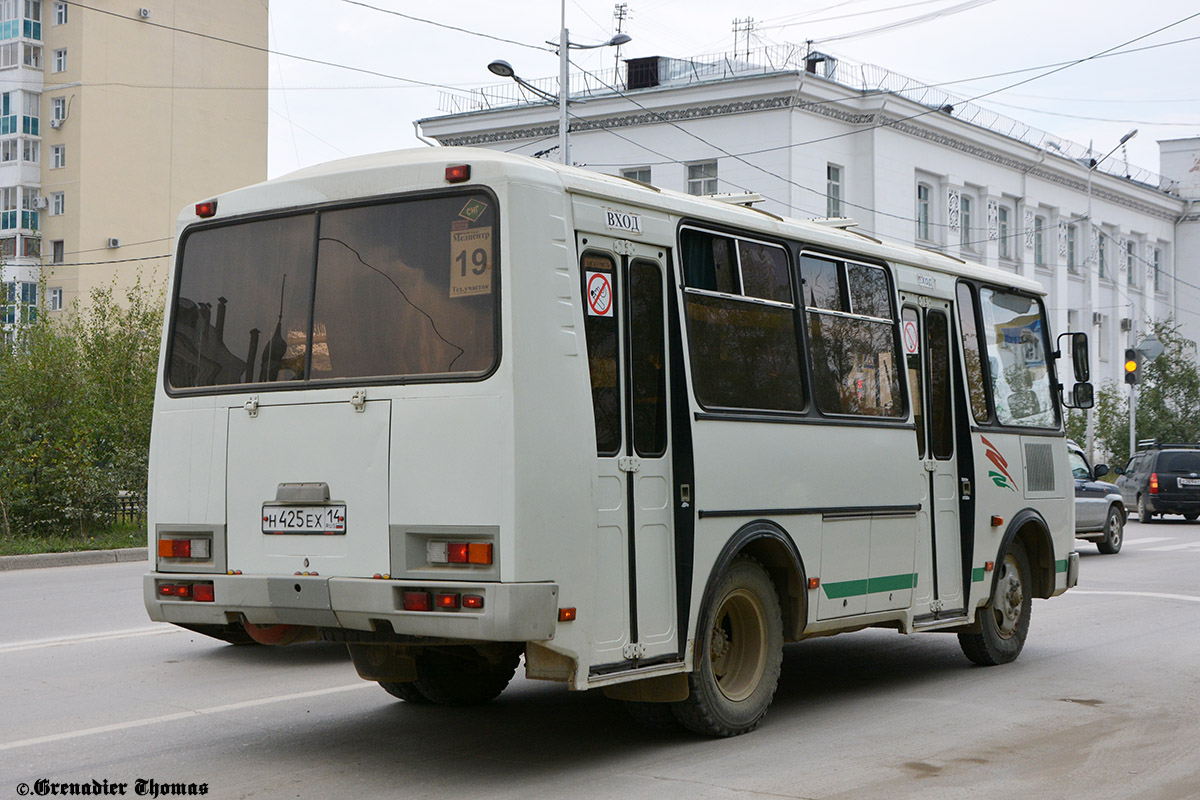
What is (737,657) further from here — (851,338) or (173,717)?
(173,717)

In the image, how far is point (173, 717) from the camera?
8.34 m

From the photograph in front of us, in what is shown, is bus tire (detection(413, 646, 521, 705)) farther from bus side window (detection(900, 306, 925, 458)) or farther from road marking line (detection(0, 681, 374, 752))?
bus side window (detection(900, 306, 925, 458))

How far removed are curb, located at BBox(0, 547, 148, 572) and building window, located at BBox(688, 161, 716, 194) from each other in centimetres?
2606

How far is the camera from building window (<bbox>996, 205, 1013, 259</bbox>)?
50.7 m

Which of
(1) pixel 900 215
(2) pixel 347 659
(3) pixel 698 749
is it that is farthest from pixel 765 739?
(1) pixel 900 215

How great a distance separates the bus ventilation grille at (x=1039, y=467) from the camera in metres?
11.1

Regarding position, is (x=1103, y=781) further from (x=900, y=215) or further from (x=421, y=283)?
(x=900, y=215)

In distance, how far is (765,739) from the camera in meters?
7.87

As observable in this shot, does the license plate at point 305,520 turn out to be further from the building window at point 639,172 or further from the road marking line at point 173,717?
the building window at point 639,172

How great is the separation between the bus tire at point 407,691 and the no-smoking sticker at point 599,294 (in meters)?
2.92

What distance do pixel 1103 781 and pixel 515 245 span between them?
12.6 feet

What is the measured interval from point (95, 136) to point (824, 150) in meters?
33.0

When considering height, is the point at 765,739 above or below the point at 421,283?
below

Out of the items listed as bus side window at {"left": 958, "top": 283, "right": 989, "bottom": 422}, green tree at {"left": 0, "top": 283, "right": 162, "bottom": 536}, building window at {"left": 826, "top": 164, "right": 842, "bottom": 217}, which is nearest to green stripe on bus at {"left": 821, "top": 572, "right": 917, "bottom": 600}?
bus side window at {"left": 958, "top": 283, "right": 989, "bottom": 422}
